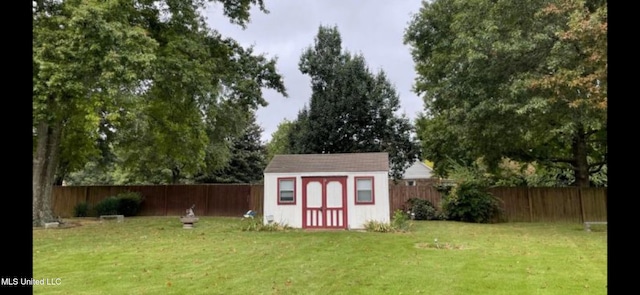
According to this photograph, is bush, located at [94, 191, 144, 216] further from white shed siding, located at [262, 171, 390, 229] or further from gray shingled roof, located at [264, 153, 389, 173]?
white shed siding, located at [262, 171, 390, 229]

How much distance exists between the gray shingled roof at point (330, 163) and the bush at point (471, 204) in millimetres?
4513

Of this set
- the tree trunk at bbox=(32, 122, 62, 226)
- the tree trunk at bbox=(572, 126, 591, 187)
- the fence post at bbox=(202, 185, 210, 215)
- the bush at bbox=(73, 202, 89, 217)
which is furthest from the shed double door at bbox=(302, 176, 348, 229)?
the bush at bbox=(73, 202, 89, 217)

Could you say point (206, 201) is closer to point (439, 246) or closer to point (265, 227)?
point (265, 227)

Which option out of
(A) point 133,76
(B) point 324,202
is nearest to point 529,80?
(B) point 324,202

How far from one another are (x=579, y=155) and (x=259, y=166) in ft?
60.1

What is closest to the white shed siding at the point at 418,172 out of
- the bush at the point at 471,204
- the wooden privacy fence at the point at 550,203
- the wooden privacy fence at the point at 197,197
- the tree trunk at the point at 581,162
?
the wooden privacy fence at the point at 197,197

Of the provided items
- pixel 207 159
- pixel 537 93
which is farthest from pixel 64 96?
pixel 537 93

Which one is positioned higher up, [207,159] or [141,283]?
[207,159]

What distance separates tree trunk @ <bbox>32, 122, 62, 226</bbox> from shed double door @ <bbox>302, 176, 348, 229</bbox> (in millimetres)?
8622

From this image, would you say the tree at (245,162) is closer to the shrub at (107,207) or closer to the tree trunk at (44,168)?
the shrub at (107,207)

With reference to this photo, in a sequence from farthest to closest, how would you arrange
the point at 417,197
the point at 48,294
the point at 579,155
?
the point at 417,197 → the point at 579,155 → the point at 48,294

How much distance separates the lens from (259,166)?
27.8 m
